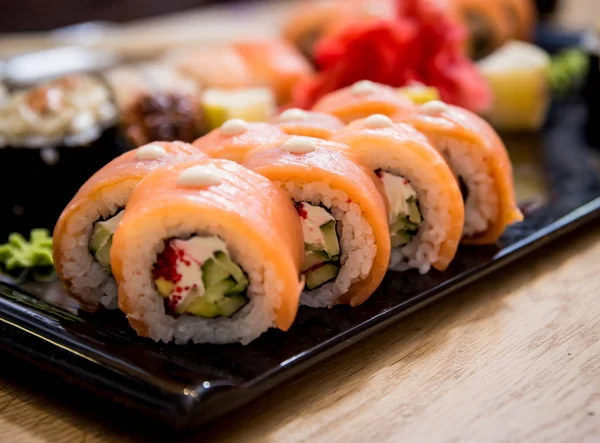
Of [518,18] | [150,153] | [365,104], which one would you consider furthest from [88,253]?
[518,18]

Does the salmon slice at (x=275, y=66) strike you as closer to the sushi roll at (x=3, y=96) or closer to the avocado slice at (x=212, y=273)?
the sushi roll at (x=3, y=96)

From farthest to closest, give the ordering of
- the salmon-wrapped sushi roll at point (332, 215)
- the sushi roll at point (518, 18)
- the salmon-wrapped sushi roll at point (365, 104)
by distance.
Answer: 1. the sushi roll at point (518, 18)
2. the salmon-wrapped sushi roll at point (365, 104)
3. the salmon-wrapped sushi roll at point (332, 215)

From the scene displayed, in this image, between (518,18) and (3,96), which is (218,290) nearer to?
(3,96)

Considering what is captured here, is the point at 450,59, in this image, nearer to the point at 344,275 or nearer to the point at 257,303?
the point at 344,275

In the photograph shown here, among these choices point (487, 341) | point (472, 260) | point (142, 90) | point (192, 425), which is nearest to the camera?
point (192, 425)

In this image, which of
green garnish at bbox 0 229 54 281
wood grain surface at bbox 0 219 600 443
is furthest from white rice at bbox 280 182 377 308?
green garnish at bbox 0 229 54 281

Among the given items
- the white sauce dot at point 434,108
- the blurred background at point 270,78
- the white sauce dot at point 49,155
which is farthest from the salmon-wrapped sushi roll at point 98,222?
the white sauce dot at point 49,155

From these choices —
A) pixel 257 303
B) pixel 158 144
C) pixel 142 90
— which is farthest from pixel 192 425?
pixel 142 90
